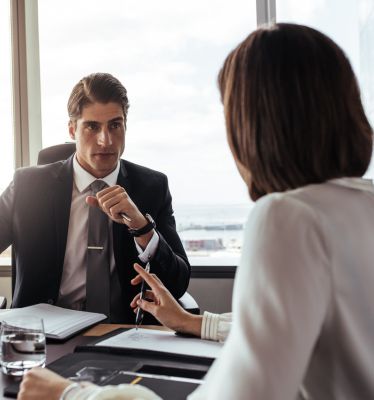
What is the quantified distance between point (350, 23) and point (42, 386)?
254 cm

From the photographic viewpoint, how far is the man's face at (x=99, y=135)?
2.02 m

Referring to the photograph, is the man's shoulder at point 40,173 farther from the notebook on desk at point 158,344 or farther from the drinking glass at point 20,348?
the drinking glass at point 20,348

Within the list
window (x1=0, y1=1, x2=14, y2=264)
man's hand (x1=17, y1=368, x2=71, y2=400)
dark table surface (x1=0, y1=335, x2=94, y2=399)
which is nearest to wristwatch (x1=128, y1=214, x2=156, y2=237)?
dark table surface (x1=0, y1=335, x2=94, y2=399)

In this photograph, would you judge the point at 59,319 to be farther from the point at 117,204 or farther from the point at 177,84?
the point at 177,84

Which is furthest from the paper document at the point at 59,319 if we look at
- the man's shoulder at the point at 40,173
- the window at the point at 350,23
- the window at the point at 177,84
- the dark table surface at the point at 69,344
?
the window at the point at 350,23

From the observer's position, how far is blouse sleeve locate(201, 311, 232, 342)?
4.15 ft

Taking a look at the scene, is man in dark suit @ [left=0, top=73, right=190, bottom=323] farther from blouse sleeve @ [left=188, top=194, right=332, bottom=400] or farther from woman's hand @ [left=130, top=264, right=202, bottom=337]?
blouse sleeve @ [left=188, top=194, right=332, bottom=400]

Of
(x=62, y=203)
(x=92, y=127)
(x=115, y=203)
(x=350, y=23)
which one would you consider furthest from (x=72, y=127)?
(x=350, y=23)

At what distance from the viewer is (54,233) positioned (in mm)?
1963

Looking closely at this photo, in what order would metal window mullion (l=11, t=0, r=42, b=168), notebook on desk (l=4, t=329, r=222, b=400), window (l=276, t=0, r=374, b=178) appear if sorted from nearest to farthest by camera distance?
notebook on desk (l=4, t=329, r=222, b=400), window (l=276, t=0, r=374, b=178), metal window mullion (l=11, t=0, r=42, b=168)

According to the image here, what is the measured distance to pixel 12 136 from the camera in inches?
122

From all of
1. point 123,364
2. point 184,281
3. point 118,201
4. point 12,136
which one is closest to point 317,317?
point 123,364

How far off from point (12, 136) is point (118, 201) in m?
1.67

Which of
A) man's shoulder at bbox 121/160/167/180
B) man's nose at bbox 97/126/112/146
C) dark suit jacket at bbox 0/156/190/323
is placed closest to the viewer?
dark suit jacket at bbox 0/156/190/323
